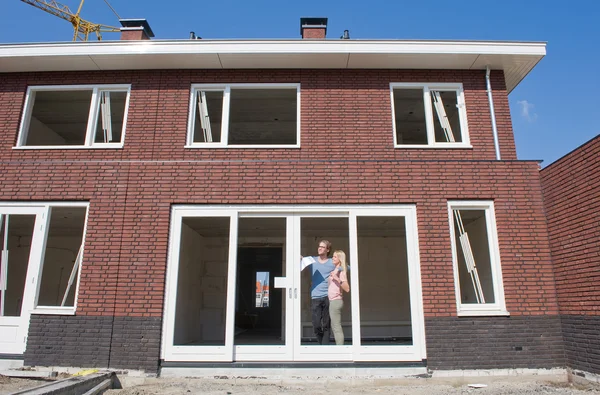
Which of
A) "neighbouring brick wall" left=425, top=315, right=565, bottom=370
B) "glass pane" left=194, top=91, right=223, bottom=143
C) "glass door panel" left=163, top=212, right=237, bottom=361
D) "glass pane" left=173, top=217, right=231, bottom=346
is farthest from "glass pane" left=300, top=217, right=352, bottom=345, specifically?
"glass pane" left=194, top=91, right=223, bottom=143

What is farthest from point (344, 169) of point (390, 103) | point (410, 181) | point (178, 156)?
point (178, 156)

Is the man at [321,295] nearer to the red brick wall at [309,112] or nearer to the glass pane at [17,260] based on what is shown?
the red brick wall at [309,112]

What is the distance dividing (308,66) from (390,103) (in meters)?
1.68

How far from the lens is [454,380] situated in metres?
6.39

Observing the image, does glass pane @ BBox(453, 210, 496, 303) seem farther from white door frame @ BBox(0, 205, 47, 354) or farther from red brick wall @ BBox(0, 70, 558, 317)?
white door frame @ BBox(0, 205, 47, 354)

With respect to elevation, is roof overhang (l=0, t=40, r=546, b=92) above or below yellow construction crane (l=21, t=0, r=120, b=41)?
below

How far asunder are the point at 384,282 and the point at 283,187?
536 centimetres

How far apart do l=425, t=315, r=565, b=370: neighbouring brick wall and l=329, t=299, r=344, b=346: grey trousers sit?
1.31m

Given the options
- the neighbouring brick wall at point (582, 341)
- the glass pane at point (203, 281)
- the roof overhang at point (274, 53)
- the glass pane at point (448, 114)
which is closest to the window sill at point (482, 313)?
the neighbouring brick wall at point (582, 341)

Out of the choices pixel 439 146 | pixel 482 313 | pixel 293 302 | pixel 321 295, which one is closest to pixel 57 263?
pixel 293 302

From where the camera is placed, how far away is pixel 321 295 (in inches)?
274

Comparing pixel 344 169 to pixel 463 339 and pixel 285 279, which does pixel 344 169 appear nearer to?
pixel 285 279

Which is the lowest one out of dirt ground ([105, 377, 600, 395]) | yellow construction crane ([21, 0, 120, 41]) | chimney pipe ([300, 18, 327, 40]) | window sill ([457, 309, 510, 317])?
dirt ground ([105, 377, 600, 395])

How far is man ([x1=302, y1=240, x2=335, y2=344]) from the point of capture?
6883mm
